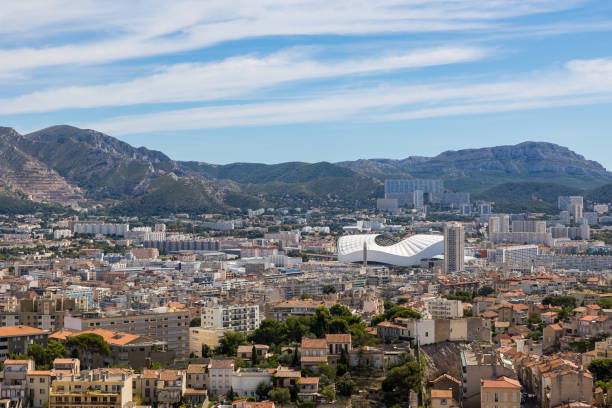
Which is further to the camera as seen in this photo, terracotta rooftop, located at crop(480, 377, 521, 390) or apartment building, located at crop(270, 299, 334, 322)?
apartment building, located at crop(270, 299, 334, 322)

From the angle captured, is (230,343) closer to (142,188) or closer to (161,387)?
(161,387)

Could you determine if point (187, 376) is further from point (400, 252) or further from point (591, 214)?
point (591, 214)

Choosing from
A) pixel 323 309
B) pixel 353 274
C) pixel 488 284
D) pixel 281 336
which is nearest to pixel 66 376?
pixel 281 336

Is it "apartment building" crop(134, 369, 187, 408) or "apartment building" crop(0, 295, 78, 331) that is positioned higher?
"apartment building" crop(0, 295, 78, 331)

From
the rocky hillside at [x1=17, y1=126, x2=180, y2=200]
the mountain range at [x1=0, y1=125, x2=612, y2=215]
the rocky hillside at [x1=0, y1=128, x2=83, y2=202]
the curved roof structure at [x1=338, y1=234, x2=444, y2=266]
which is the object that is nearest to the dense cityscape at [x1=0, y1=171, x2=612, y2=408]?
the curved roof structure at [x1=338, y1=234, x2=444, y2=266]

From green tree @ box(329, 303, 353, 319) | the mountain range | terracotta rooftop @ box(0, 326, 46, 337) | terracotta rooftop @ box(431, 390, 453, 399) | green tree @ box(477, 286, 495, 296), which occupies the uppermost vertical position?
the mountain range

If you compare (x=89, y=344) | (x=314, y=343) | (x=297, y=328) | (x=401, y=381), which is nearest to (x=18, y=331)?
(x=89, y=344)

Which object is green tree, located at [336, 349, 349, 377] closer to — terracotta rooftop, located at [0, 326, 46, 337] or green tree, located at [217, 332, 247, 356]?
green tree, located at [217, 332, 247, 356]
